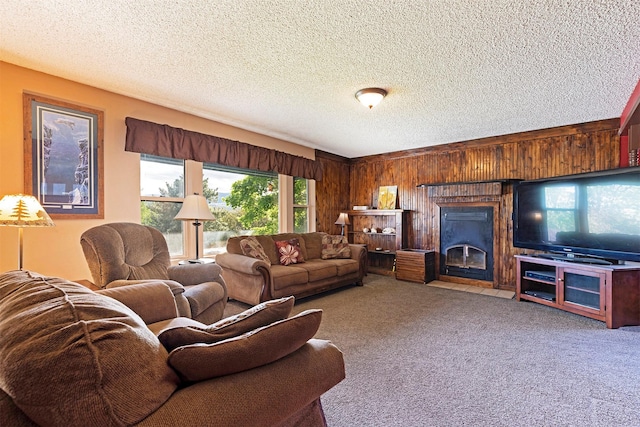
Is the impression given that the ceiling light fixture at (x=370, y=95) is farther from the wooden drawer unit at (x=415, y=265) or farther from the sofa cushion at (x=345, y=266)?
the wooden drawer unit at (x=415, y=265)

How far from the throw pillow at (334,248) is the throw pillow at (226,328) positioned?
3639mm

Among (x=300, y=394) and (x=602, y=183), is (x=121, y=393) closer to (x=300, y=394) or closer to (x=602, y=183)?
(x=300, y=394)

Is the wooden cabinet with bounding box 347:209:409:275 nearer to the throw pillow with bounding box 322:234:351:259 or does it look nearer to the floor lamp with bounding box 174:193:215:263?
the throw pillow with bounding box 322:234:351:259

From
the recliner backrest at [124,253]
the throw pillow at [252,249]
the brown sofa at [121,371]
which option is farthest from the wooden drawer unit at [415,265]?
the brown sofa at [121,371]

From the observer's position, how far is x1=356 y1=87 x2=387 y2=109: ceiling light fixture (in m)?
3.02

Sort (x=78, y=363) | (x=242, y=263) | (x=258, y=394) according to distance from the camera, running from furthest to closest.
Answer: (x=242, y=263) → (x=258, y=394) → (x=78, y=363)

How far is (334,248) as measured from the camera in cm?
489

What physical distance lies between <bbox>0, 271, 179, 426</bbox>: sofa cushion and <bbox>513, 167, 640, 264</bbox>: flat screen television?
434 centimetres

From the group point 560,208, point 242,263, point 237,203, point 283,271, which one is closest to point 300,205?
point 237,203

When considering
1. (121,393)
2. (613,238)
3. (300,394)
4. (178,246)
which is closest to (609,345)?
(613,238)

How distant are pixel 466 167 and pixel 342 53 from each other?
11.9 feet

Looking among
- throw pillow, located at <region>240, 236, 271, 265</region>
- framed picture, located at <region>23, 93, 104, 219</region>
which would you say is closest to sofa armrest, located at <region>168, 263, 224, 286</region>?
throw pillow, located at <region>240, 236, 271, 265</region>

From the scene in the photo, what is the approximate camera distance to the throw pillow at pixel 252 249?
12.7 ft

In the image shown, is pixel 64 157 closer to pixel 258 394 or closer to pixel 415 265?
pixel 258 394
